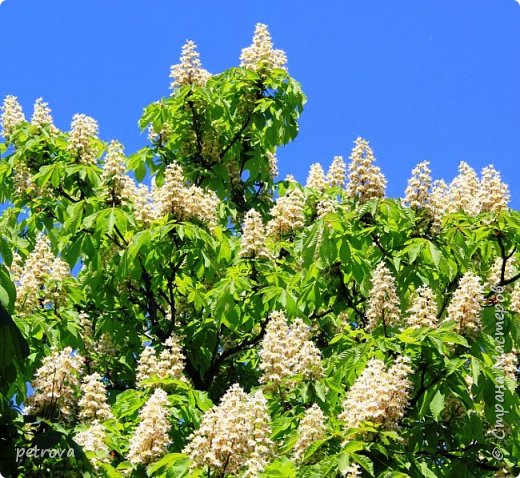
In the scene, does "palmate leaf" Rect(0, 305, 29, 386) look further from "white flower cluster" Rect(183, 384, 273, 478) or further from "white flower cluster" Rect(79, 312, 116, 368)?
"white flower cluster" Rect(79, 312, 116, 368)

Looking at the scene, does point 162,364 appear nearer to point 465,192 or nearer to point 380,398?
point 380,398

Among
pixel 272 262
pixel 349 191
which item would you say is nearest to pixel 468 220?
pixel 349 191

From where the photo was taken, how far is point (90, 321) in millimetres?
10312

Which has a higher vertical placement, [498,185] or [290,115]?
[290,115]

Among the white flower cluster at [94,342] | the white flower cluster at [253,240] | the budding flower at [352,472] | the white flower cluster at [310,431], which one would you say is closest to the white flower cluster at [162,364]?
the white flower cluster at [253,240]

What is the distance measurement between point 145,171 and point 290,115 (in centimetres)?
175

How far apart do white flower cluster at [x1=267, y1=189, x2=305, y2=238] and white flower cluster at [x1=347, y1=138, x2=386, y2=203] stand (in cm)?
130

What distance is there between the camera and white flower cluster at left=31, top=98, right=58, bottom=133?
11.5 metres

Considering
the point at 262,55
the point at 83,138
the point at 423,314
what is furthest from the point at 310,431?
the point at 262,55

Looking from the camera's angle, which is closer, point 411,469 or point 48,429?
point 48,429

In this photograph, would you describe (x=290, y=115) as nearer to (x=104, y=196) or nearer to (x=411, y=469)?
(x=104, y=196)

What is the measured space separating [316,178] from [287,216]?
90.2 inches

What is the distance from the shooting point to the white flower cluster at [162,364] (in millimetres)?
8570

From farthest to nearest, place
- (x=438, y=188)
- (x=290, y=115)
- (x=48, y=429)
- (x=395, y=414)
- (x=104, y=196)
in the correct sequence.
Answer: (x=290, y=115), (x=104, y=196), (x=438, y=188), (x=395, y=414), (x=48, y=429)
